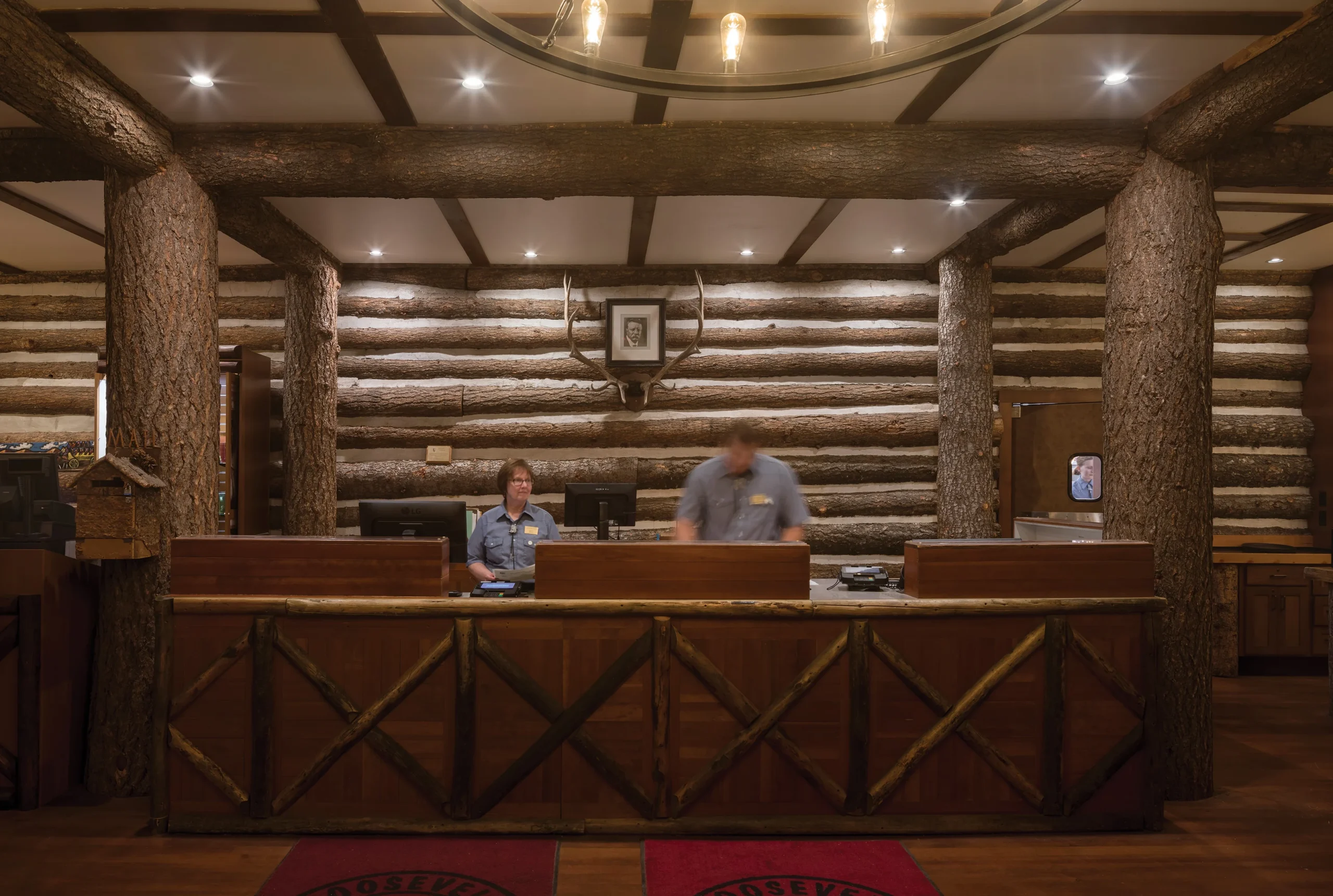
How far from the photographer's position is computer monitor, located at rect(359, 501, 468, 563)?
15.4ft

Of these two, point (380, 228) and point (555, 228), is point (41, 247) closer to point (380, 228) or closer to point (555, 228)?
point (380, 228)

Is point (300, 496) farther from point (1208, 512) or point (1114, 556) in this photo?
point (1208, 512)

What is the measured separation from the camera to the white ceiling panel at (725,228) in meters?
5.45

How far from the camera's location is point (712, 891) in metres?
2.90

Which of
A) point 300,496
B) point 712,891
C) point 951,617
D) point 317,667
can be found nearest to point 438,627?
point 317,667

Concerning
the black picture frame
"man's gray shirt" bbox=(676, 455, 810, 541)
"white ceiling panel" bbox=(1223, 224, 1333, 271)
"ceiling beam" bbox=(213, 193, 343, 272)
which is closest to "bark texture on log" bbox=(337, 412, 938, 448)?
the black picture frame

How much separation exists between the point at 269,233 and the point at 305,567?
301 centimetres

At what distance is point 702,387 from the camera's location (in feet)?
23.4

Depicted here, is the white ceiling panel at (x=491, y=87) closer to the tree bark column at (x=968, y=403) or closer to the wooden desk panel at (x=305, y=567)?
the wooden desk panel at (x=305, y=567)

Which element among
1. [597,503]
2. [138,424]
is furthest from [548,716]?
[138,424]

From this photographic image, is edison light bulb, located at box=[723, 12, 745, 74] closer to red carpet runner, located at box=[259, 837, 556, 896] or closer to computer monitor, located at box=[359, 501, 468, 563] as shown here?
red carpet runner, located at box=[259, 837, 556, 896]

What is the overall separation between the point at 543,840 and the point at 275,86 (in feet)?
12.1

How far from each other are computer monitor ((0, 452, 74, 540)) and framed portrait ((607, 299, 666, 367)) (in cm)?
395

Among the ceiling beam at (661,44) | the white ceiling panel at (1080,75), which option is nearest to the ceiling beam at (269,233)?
the ceiling beam at (661,44)
